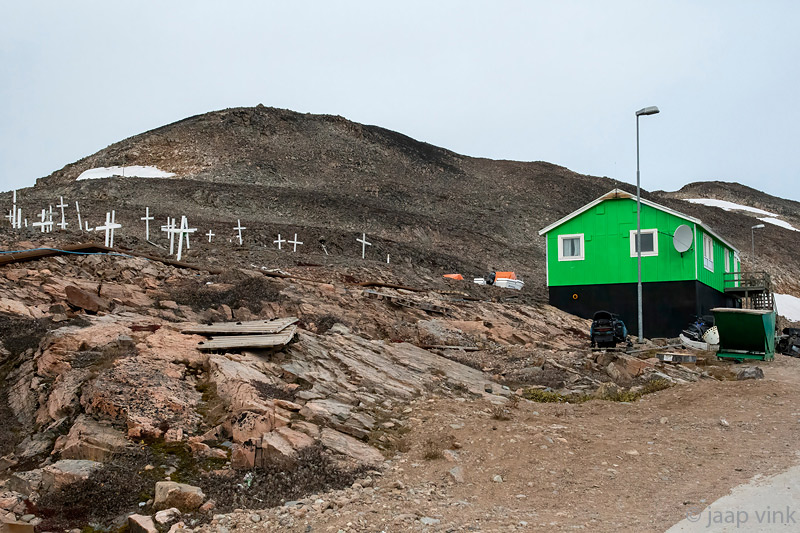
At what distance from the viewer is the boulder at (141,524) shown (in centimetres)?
700

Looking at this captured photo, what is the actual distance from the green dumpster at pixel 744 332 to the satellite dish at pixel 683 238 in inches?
328

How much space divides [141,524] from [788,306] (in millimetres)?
57000

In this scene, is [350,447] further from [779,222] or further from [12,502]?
[779,222]

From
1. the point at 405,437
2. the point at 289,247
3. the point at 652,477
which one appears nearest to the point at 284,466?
the point at 405,437

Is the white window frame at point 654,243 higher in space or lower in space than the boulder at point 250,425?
higher

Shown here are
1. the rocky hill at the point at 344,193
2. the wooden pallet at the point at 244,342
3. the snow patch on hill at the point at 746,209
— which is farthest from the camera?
the snow patch on hill at the point at 746,209

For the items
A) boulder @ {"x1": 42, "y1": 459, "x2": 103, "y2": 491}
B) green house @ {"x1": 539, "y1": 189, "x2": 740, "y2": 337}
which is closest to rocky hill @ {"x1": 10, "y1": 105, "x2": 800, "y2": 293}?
green house @ {"x1": 539, "y1": 189, "x2": 740, "y2": 337}

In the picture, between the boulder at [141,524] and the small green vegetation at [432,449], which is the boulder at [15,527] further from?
the small green vegetation at [432,449]

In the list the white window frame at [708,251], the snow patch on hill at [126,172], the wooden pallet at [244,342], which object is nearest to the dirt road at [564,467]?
the wooden pallet at [244,342]

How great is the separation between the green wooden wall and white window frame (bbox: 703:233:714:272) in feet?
1.17

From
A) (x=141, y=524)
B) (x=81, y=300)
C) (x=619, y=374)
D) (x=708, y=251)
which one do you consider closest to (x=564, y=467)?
(x=141, y=524)

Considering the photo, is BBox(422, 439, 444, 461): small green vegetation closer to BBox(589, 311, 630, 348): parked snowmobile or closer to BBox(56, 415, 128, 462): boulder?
BBox(56, 415, 128, 462): boulder

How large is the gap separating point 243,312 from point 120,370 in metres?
6.73

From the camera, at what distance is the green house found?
28266 mm
